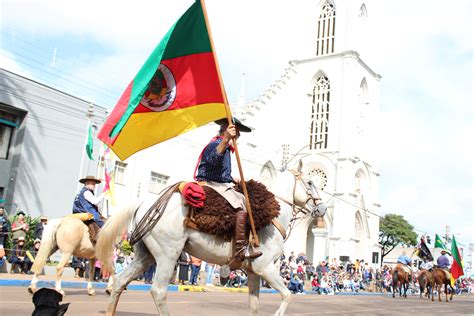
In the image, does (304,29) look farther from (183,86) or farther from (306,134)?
(183,86)

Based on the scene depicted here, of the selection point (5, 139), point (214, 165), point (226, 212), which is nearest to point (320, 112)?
point (5, 139)

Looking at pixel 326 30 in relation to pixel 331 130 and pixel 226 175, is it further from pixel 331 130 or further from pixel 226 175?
pixel 226 175

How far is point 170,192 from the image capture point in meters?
6.44

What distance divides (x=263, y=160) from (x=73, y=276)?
3104 centimetres

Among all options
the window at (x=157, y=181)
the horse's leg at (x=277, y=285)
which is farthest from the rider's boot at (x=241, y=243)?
the window at (x=157, y=181)

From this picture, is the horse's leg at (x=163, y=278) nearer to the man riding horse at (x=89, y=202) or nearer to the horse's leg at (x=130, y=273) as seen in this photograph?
the horse's leg at (x=130, y=273)

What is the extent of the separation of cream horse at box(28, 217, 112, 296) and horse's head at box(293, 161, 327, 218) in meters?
5.00

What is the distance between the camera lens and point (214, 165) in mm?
6648

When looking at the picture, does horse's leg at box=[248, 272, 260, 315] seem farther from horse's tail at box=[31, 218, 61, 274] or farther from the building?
the building

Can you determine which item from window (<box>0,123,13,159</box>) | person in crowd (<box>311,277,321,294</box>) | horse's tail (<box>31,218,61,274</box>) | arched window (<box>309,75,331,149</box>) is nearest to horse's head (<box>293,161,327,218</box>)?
horse's tail (<box>31,218,61,274</box>)

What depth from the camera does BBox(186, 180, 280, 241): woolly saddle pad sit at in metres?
6.18

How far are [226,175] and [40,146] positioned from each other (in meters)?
19.4

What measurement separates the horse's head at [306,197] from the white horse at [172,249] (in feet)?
1.43

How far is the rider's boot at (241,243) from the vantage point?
625 centimetres
